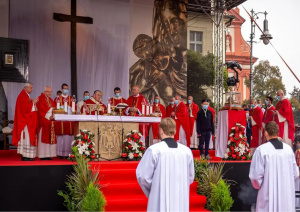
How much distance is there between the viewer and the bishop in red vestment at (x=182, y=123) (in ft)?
42.8

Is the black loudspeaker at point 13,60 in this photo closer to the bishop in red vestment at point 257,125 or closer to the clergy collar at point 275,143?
the bishop in red vestment at point 257,125

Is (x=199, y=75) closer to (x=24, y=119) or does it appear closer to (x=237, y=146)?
(x=237, y=146)

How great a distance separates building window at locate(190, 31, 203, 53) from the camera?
21542 mm

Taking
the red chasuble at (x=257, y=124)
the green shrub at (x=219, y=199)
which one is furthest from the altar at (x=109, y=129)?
the red chasuble at (x=257, y=124)

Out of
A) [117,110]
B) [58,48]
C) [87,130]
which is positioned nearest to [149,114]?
[117,110]

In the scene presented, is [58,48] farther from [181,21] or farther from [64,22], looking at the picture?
[181,21]

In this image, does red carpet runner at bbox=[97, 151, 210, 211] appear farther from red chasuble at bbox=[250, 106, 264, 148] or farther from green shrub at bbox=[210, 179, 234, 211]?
red chasuble at bbox=[250, 106, 264, 148]

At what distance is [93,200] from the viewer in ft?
23.1

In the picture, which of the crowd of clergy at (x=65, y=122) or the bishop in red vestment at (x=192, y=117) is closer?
the crowd of clergy at (x=65, y=122)

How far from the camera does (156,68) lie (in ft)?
55.7

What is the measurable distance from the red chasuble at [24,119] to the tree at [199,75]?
43.1 feet

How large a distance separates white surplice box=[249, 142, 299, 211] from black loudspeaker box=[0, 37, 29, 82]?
10.3 meters

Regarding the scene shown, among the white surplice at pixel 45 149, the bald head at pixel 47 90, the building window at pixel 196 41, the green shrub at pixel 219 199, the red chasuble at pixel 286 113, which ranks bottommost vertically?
the green shrub at pixel 219 199

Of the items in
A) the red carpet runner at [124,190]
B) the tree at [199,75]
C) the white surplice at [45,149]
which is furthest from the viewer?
the tree at [199,75]
